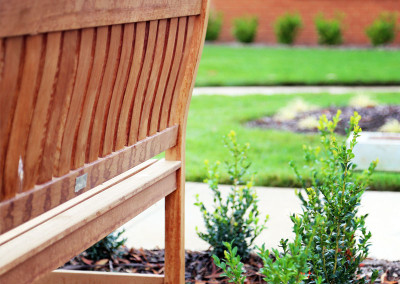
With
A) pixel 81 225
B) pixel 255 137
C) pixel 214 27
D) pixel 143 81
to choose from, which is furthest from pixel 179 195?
pixel 214 27

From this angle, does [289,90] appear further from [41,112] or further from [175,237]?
[41,112]

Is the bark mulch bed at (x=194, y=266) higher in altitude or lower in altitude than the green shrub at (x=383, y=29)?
lower

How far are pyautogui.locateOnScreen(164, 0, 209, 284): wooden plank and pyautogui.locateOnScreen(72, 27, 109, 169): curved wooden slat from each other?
0.79 meters

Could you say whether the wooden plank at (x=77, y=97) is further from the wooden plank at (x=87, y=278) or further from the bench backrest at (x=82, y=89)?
the wooden plank at (x=87, y=278)

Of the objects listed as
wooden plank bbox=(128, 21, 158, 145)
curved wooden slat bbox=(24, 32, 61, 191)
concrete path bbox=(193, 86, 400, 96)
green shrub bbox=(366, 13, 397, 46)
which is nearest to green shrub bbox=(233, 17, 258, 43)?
green shrub bbox=(366, 13, 397, 46)

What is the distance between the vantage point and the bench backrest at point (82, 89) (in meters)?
1.71

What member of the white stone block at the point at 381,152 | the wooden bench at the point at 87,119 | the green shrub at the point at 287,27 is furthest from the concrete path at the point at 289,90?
the green shrub at the point at 287,27

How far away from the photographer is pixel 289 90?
36.1ft

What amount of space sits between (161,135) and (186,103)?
247 millimetres

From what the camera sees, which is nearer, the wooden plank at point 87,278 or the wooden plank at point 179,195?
the wooden plank at point 179,195

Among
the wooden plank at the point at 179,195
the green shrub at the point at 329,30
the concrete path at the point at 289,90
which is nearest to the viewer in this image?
the wooden plank at the point at 179,195

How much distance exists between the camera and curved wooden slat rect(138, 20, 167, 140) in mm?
2559

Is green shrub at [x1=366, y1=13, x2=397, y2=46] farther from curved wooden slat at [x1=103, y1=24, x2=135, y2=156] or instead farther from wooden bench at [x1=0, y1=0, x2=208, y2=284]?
curved wooden slat at [x1=103, y1=24, x2=135, y2=156]

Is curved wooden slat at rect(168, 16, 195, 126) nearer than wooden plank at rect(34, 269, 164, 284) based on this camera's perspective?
Yes
